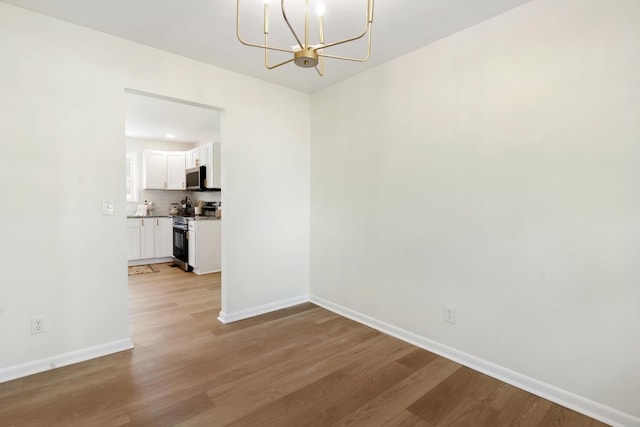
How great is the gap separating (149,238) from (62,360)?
12.7ft

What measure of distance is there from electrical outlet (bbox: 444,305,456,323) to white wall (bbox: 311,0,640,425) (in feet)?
0.15

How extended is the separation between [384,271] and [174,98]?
2.49m

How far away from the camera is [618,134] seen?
1.72m

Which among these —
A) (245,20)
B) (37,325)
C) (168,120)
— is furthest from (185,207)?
(245,20)

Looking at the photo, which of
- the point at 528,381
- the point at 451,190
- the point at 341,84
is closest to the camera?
the point at 528,381

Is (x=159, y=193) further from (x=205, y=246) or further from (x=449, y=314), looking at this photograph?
(x=449, y=314)

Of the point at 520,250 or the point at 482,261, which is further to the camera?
the point at 482,261

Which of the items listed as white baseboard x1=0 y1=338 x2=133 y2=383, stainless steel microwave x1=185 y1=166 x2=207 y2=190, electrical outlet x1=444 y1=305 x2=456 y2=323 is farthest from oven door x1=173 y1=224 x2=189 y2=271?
electrical outlet x1=444 y1=305 x2=456 y2=323

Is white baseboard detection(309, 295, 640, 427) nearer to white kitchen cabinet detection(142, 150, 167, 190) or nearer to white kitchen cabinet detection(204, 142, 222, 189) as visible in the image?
white kitchen cabinet detection(204, 142, 222, 189)

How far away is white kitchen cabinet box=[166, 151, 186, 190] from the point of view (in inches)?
248

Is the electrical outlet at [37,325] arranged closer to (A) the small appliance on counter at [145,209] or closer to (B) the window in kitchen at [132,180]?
(A) the small appliance on counter at [145,209]

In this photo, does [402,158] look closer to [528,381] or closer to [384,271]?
[384,271]

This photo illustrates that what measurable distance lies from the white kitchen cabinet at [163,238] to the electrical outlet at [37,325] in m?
3.91

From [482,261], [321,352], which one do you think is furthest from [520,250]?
[321,352]
